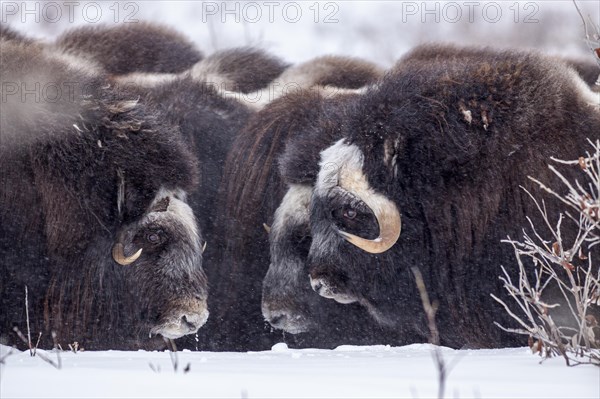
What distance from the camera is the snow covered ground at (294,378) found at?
8.12 feet

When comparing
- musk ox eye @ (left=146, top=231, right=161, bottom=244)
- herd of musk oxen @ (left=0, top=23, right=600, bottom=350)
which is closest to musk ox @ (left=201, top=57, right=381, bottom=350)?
herd of musk oxen @ (left=0, top=23, right=600, bottom=350)

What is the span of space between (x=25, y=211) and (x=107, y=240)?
0.42 meters

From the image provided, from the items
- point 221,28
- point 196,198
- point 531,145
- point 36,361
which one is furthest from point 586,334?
point 221,28

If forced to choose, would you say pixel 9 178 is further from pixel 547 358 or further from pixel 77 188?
pixel 547 358

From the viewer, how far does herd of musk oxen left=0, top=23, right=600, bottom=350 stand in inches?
181

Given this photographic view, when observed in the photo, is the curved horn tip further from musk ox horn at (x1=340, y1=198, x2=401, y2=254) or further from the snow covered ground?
the snow covered ground

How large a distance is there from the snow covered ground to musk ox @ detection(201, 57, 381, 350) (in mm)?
2099

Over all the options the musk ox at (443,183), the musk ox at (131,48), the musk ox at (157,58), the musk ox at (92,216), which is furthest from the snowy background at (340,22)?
the musk ox at (92,216)

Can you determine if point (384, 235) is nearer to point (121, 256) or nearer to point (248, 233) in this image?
point (248, 233)

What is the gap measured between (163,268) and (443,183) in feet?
4.74

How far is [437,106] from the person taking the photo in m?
4.60

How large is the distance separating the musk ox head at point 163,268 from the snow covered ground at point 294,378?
1.45 metres

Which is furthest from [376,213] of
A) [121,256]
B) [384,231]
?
[121,256]

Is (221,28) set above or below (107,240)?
below
